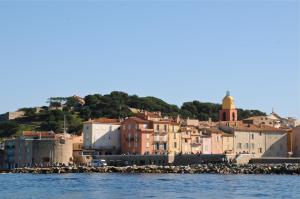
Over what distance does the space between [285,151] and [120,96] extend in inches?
1807

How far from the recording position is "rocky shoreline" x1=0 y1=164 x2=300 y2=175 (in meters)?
70.4

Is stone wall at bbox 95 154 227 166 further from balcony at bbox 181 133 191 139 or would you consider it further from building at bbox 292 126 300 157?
building at bbox 292 126 300 157

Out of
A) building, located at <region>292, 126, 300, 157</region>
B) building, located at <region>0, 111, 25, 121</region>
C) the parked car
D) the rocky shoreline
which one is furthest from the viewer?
building, located at <region>0, 111, 25, 121</region>

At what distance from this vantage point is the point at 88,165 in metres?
82.5

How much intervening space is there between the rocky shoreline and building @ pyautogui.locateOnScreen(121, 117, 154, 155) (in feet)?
35.0

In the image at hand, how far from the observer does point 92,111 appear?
126m

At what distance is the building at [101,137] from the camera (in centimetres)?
8862

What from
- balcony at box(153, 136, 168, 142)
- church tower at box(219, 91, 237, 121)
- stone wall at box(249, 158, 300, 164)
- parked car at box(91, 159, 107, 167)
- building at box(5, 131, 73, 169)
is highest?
church tower at box(219, 91, 237, 121)

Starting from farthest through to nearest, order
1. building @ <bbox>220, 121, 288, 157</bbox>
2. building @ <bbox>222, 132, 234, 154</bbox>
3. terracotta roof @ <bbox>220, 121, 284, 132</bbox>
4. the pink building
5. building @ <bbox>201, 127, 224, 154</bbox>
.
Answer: terracotta roof @ <bbox>220, 121, 284, 132</bbox> → building @ <bbox>220, 121, 288, 157</bbox> → building @ <bbox>222, 132, 234, 154</bbox> → building @ <bbox>201, 127, 224, 154</bbox> → the pink building

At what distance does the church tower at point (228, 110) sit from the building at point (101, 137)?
21.4 m

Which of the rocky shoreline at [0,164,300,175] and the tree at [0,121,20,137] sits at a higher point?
the tree at [0,121,20,137]

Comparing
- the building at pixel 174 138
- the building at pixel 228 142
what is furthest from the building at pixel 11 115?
the building at pixel 228 142

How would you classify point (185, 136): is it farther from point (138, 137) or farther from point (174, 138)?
point (138, 137)

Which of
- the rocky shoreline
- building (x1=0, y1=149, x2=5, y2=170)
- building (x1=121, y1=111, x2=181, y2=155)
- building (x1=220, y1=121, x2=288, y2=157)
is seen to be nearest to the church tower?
building (x1=220, y1=121, x2=288, y2=157)
